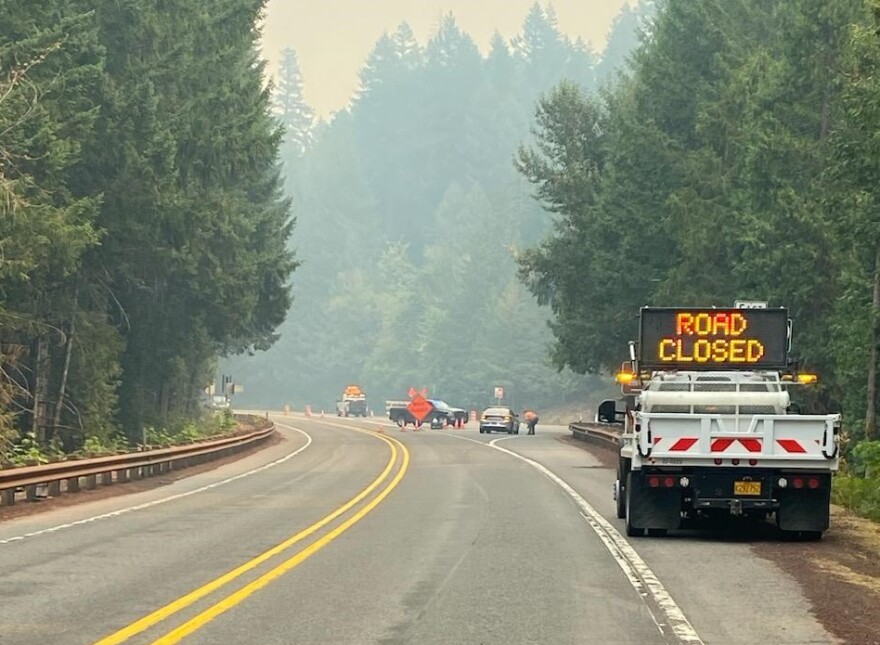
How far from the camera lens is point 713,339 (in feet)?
75.5

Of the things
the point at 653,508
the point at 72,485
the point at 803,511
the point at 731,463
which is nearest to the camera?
the point at 731,463

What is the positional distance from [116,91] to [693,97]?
1074 inches

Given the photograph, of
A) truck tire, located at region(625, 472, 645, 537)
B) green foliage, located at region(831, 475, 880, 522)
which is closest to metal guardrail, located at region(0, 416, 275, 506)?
truck tire, located at region(625, 472, 645, 537)

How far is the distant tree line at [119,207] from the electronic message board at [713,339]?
16723mm

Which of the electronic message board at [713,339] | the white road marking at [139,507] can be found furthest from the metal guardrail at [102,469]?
the electronic message board at [713,339]

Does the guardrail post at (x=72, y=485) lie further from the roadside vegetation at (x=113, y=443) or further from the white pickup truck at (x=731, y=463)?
the white pickup truck at (x=731, y=463)

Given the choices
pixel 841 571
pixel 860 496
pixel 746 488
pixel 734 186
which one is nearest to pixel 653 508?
pixel 746 488

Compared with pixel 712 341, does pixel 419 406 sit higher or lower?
higher

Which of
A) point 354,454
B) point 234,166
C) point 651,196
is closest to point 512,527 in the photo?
point 354,454

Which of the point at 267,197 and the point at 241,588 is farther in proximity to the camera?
the point at 267,197

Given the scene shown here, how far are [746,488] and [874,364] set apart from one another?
66.2ft

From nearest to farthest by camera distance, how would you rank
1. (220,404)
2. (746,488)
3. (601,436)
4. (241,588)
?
(241,588)
(746,488)
(601,436)
(220,404)

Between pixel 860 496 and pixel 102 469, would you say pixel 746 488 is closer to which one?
pixel 860 496

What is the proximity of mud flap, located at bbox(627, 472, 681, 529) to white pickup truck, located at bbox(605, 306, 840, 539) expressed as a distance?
0.01 meters
